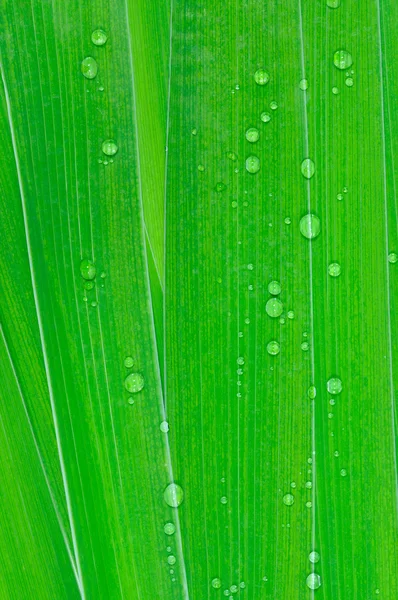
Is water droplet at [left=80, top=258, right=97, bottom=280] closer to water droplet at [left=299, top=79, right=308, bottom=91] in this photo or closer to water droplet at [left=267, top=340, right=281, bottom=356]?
water droplet at [left=267, top=340, right=281, bottom=356]

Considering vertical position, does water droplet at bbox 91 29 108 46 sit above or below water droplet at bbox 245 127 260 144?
above

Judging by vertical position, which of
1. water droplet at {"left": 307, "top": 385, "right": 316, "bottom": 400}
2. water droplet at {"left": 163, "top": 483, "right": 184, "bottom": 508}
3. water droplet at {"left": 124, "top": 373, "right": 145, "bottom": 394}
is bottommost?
water droplet at {"left": 163, "top": 483, "right": 184, "bottom": 508}

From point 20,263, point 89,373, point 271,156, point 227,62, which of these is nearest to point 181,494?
point 89,373

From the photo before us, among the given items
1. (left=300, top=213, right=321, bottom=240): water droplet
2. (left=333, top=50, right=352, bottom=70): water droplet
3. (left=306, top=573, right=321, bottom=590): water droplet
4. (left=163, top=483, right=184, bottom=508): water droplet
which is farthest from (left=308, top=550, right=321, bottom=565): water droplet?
(left=333, top=50, right=352, bottom=70): water droplet

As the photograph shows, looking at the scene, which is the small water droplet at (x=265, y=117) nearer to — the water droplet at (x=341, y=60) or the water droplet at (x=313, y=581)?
the water droplet at (x=341, y=60)

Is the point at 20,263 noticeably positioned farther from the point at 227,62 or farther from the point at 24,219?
the point at 227,62

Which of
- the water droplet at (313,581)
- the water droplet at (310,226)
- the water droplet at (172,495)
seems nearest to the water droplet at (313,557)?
the water droplet at (313,581)
